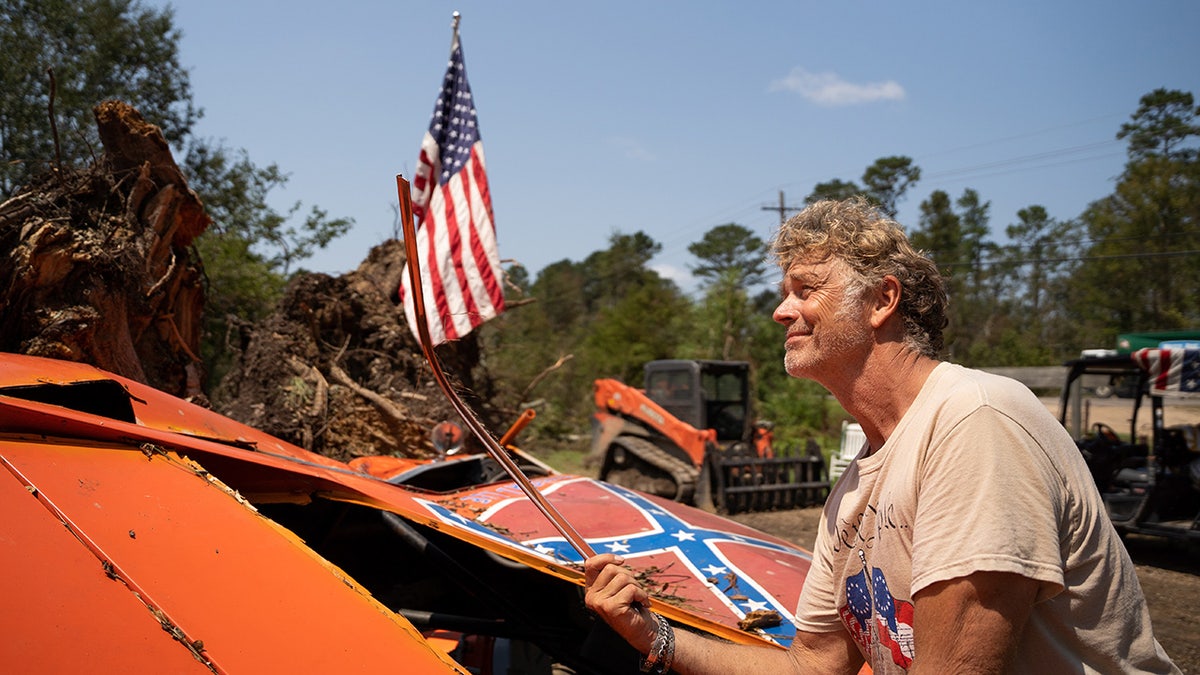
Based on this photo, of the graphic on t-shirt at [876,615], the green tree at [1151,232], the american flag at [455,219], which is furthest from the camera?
the green tree at [1151,232]

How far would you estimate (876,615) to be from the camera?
5.28ft

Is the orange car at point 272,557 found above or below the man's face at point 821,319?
below

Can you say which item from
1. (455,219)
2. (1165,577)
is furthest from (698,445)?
(455,219)

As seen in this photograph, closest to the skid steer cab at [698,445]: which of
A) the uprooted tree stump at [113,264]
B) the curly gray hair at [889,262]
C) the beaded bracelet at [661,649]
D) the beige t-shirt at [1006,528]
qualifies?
the uprooted tree stump at [113,264]

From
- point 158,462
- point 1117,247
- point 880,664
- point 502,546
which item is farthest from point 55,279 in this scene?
point 1117,247

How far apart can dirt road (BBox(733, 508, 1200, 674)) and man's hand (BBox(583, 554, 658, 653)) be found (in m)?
5.21

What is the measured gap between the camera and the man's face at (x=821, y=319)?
1711 mm

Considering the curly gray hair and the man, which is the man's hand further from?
the curly gray hair

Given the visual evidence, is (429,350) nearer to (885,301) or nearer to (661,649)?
(661,649)

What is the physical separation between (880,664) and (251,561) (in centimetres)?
130

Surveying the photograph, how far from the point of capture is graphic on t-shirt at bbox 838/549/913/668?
60.2 inches

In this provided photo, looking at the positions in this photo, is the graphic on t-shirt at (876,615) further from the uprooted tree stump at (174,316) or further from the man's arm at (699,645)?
the uprooted tree stump at (174,316)

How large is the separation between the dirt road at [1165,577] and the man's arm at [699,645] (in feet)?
16.0

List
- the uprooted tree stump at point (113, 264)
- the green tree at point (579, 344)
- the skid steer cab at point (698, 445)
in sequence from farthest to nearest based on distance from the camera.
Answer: the green tree at point (579, 344) < the skid steer cab at point (698, 445) < the uprooted tree stump at point (113, 264)
